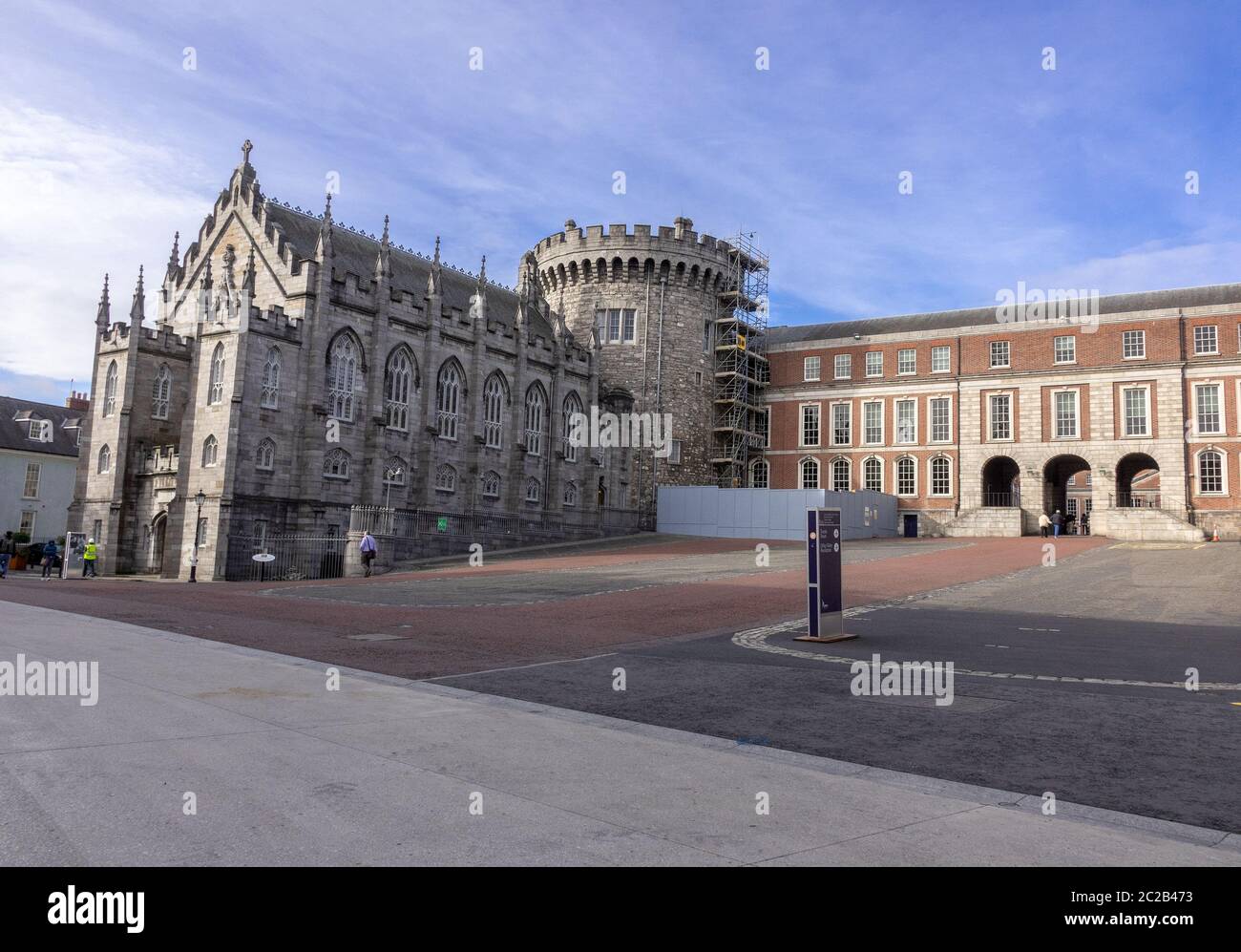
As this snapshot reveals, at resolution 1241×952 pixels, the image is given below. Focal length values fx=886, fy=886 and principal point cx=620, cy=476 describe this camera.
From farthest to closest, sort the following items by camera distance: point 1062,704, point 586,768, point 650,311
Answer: point 650,311 → point 1062,704 → point 586,768

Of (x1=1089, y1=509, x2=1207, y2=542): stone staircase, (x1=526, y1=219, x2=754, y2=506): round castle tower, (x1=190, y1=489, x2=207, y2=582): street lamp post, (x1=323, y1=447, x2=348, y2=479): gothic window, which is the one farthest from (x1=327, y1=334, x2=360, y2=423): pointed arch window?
(x1=1089, y1=509, x2=1207, y2=542): stone staircase

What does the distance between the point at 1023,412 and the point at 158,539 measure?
5133cm

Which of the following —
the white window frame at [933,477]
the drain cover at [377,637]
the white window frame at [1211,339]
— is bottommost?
the drain cover at [377,637]

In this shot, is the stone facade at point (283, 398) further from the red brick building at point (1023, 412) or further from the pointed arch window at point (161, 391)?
the red brick building at point (1023, 412)

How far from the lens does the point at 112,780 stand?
5.77 metres

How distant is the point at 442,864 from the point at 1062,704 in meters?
7.01

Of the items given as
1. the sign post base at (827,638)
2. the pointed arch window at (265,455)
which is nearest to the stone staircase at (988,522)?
the pointed arch window at (265,455)

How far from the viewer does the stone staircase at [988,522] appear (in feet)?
179

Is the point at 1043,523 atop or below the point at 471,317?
below

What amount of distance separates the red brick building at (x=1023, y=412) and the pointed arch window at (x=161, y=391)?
40438mm

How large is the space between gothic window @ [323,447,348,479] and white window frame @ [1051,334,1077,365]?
44.6 m

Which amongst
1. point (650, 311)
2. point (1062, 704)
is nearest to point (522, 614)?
point (1062, 704)

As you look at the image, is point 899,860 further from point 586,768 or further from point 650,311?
point 650,311
